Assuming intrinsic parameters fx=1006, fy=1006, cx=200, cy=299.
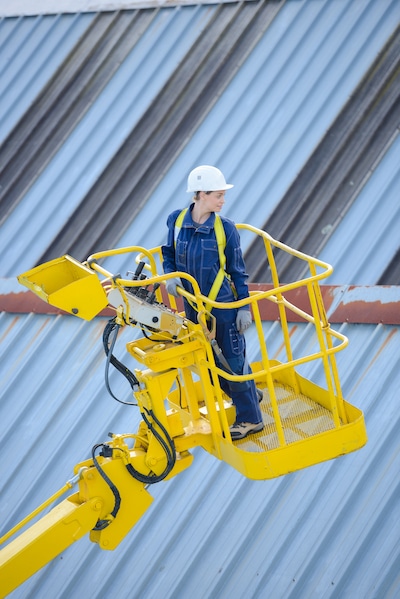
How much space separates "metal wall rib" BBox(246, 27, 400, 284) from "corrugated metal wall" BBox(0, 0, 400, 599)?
1.8 inches

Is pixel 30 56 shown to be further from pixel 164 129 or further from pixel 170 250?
pixel 170 250

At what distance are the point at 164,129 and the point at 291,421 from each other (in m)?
6.51

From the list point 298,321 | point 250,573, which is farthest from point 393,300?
point 250,573

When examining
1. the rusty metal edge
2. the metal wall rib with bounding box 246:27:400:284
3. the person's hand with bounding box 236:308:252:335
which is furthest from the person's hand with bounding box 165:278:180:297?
the metal wall rib with bounding box 246:27:400:284

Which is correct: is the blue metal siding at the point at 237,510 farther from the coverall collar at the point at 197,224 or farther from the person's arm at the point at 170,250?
the coverall collar at the point at 197,224

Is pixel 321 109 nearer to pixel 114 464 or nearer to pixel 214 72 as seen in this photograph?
pixel 214 72

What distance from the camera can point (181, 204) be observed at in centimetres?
1230

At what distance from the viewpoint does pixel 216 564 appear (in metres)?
9.21

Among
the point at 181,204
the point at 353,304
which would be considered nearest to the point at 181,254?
the point at 353,304

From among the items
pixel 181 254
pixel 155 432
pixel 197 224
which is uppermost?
pixel 197 224

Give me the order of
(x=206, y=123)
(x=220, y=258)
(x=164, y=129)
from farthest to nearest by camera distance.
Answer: (x=164, y=129), (x=206, y=123), (x=220, y=258)

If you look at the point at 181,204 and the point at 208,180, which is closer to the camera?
the point at 208,180

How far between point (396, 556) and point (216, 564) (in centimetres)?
168

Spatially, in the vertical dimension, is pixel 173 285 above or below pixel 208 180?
below
